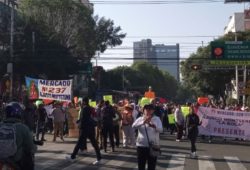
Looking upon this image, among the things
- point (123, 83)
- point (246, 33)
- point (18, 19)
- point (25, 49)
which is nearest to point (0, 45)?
point (25, 49)

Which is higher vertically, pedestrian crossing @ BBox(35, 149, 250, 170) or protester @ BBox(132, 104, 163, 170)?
protester @ BBox(132, 104, 163, 170)

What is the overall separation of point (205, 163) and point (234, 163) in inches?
36.1

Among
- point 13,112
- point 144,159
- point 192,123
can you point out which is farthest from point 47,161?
point 13,112

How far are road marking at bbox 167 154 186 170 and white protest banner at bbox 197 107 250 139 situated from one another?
31.3 ft

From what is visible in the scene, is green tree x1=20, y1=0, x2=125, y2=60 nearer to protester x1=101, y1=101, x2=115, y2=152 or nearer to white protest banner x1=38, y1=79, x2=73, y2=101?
white protest banner x1=38, y1=79, x2=73, y2=101

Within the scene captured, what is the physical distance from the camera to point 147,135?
10.9 metres

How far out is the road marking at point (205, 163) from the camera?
52.6ft

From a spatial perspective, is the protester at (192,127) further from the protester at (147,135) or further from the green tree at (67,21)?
the green tree at (67,21)

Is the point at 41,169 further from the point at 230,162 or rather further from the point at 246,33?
the point at 246,33

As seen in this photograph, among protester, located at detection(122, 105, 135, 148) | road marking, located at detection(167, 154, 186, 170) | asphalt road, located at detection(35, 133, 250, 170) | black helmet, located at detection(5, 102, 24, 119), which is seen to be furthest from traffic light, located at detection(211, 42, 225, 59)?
black helmet, located at detection(5, 102, 24, 119)

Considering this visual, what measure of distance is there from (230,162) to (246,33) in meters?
63.4

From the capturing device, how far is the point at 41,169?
49.0 ft

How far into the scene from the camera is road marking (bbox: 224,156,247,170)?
53.4 ft

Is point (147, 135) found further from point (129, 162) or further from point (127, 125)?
point (127, 125)
